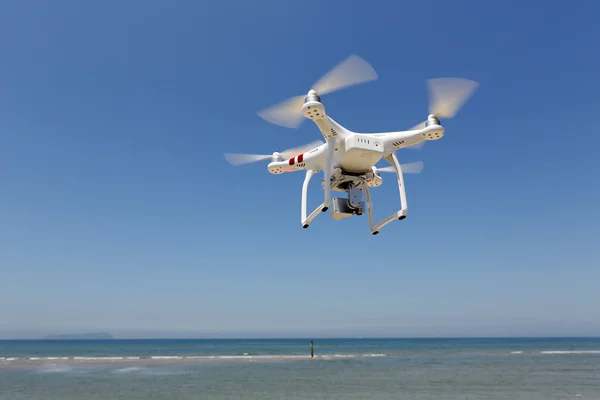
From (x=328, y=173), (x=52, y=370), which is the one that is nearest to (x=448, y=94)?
(x=328, y=173)

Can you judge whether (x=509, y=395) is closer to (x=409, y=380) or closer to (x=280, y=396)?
(x=409, y=380)

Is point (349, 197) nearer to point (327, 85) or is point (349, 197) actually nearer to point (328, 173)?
point (328, 173)

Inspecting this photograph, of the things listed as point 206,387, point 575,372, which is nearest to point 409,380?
point 206,387

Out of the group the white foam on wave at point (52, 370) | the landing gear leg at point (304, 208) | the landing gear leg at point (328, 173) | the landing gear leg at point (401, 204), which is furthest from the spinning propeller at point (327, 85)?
the white foam on wave at point (52, 370)

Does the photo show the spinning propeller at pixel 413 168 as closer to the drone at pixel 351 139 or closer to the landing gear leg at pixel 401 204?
the drone at pixel 351 139

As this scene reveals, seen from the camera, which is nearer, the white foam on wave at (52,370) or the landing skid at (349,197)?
Answer: the landing skid at (349,197)

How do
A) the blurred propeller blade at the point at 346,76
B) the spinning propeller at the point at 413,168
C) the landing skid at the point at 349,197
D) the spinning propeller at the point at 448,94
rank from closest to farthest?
the blurred propeller blade at the point at 346,76
the spinning propeller at the point at 448,94
the landing skid at the point at 349,197
the spinning propeller at the point at 413,168

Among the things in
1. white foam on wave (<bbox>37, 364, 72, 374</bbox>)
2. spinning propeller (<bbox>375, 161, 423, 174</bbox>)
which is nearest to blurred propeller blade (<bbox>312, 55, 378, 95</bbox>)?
spinning propeller (<bbox>375, 161, 423, 174</bbox>)

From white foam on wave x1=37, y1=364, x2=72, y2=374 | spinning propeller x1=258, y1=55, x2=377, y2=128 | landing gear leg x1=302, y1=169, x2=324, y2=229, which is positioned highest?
spinning propeller x1=258, y1=55, x2=377, y2=128

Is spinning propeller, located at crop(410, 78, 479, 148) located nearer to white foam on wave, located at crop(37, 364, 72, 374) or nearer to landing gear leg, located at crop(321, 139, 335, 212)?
landing gear leg, located at crop(321, 139, 335, 212)
